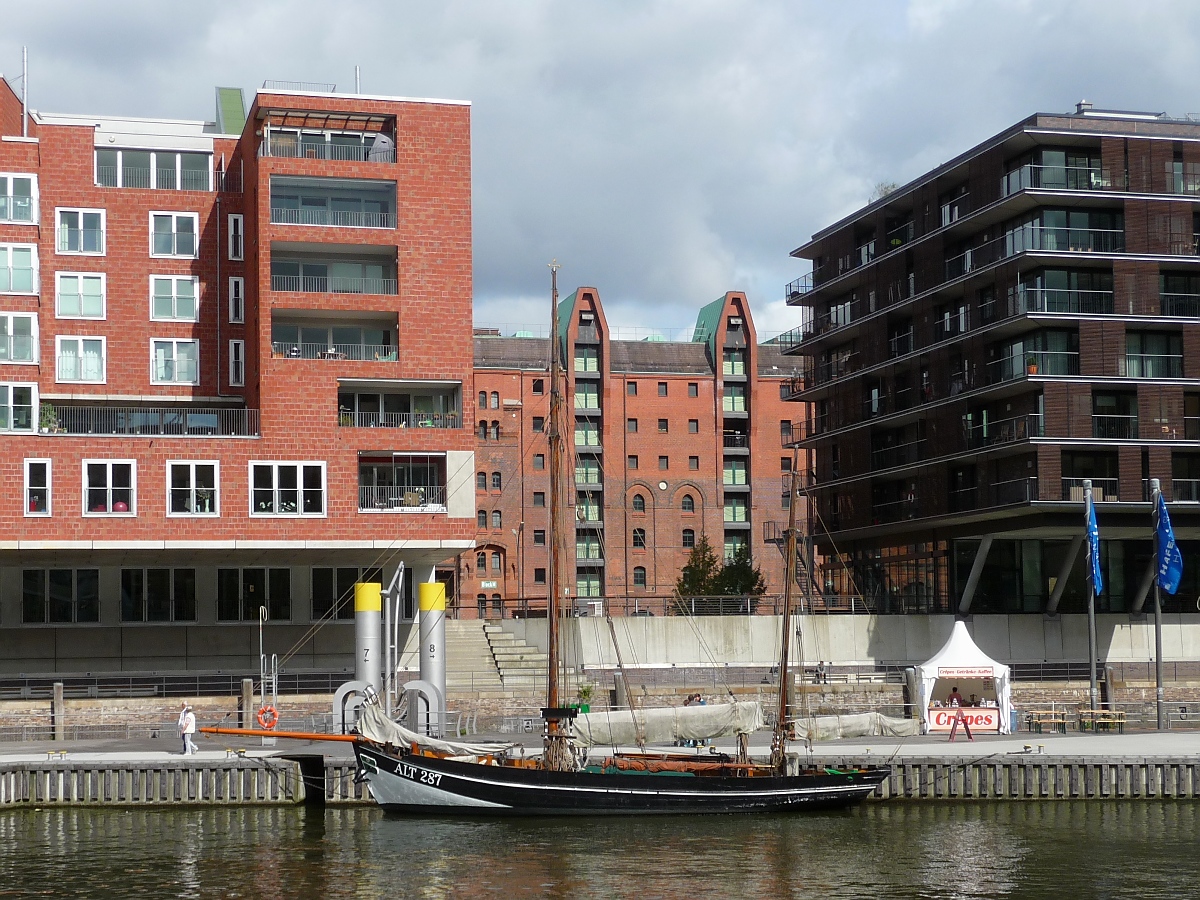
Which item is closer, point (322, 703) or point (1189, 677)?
point (322, 703)

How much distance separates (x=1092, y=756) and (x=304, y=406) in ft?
111

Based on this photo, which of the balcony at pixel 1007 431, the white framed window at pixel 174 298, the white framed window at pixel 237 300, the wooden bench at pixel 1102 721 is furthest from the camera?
the white framed window at pixel 237 300

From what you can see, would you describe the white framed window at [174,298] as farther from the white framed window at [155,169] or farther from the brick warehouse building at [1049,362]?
the brick warehouse building at [1049,362]

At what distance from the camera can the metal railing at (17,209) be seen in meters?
69.6

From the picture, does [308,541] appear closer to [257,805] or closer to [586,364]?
[257,805]

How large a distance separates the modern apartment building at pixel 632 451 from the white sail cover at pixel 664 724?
76883 millimetres

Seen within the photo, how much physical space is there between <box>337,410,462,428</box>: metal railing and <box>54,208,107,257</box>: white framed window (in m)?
14.8

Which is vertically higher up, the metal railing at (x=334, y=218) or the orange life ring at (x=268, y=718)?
the metal railing at (x=334, y=218)

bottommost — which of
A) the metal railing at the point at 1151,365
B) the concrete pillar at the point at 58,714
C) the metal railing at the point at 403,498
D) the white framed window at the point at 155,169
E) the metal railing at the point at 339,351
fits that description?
the concrete pillar at the point at 58,714

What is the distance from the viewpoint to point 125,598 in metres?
70.6

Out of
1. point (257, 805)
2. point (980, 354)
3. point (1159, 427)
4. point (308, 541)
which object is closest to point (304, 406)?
point (308, 541)

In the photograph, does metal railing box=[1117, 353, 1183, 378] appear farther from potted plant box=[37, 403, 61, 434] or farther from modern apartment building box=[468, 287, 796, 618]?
modern apartment building box=[468, 287, 796, 618]

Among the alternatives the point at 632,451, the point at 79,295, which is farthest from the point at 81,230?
the point at 632,451

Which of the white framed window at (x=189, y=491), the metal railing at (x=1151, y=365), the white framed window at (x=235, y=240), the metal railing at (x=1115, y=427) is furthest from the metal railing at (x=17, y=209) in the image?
the metal railing at (x=1151, y=365)
